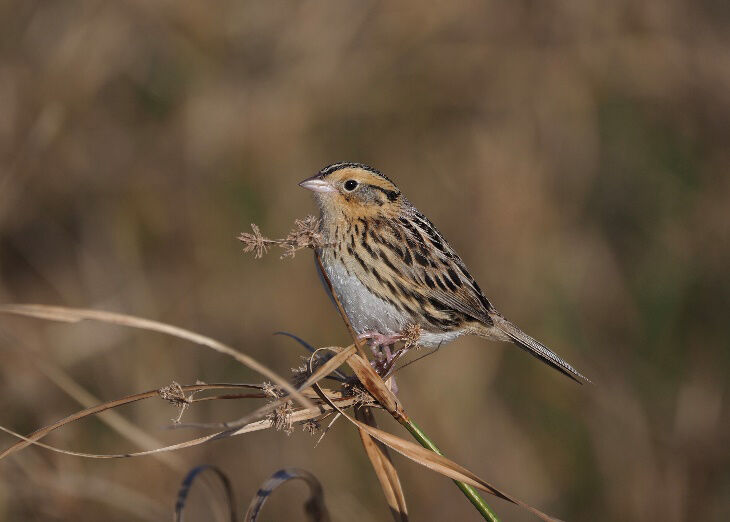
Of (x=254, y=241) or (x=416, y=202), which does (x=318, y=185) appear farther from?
(x=416, y=202)

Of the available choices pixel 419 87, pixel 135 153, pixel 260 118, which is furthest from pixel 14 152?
pixel 419 87

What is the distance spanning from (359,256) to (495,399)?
3.17 m

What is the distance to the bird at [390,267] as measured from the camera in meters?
3.21

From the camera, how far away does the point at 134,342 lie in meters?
6.01

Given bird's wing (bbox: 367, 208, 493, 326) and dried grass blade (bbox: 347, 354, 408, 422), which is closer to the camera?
dried grass blade (bbox: 347, 354, 408, 422)

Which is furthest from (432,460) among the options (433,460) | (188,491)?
(188,491)

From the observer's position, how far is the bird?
3.21 metres

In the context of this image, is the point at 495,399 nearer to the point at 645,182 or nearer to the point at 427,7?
the point at 645,182

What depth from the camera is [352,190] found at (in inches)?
131

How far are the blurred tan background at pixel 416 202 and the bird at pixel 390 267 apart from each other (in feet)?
8.30

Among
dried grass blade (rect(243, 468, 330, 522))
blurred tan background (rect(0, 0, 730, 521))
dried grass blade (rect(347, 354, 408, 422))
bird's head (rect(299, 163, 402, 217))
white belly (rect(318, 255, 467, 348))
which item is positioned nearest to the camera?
dried grass blade (rect(347, 354, 408, 422))

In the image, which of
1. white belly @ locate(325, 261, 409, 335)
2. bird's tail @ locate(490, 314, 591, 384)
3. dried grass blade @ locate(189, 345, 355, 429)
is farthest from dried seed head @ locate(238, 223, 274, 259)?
bird's tail @ locate(490, 314, 591, 384)

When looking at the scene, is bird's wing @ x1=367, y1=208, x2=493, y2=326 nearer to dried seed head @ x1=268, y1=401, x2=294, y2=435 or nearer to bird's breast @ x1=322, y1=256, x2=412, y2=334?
bird's breast @ x1=322, y1=256, x2=412, y2=334

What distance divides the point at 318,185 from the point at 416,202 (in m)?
3.46
